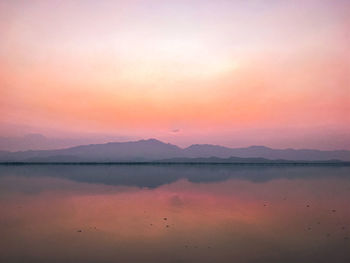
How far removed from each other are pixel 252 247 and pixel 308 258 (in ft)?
6.79

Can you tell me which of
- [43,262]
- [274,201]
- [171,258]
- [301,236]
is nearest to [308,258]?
[301,236]

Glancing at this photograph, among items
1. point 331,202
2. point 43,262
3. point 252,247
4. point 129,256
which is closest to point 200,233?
point 252,247

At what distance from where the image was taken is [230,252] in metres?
12.0

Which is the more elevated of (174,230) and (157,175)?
(174,230)

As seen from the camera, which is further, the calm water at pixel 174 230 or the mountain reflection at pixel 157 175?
A: the mountain reflection at pixel 157 175

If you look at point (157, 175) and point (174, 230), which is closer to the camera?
point (174, 230)

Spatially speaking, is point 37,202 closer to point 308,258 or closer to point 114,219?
point 114,219

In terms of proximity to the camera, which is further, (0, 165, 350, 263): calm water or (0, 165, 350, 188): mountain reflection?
(0, 165, 350, 188): mountain reflection

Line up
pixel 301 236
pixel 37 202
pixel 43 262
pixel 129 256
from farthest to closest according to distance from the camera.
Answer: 1. pixel 37 202
2. pixel 301 236
3. pixel 129 256
4. pixel 43 262

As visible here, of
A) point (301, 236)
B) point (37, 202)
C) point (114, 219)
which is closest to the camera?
point (301, 236)

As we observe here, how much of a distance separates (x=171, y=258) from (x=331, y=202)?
17318 millimetres

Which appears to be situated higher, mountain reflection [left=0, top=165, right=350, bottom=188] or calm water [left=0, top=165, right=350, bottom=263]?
calm water [left=0, top=165, right=350, bottom=263]

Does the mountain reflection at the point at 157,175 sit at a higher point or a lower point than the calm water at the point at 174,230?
lower

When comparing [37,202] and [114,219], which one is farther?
[37,202]
